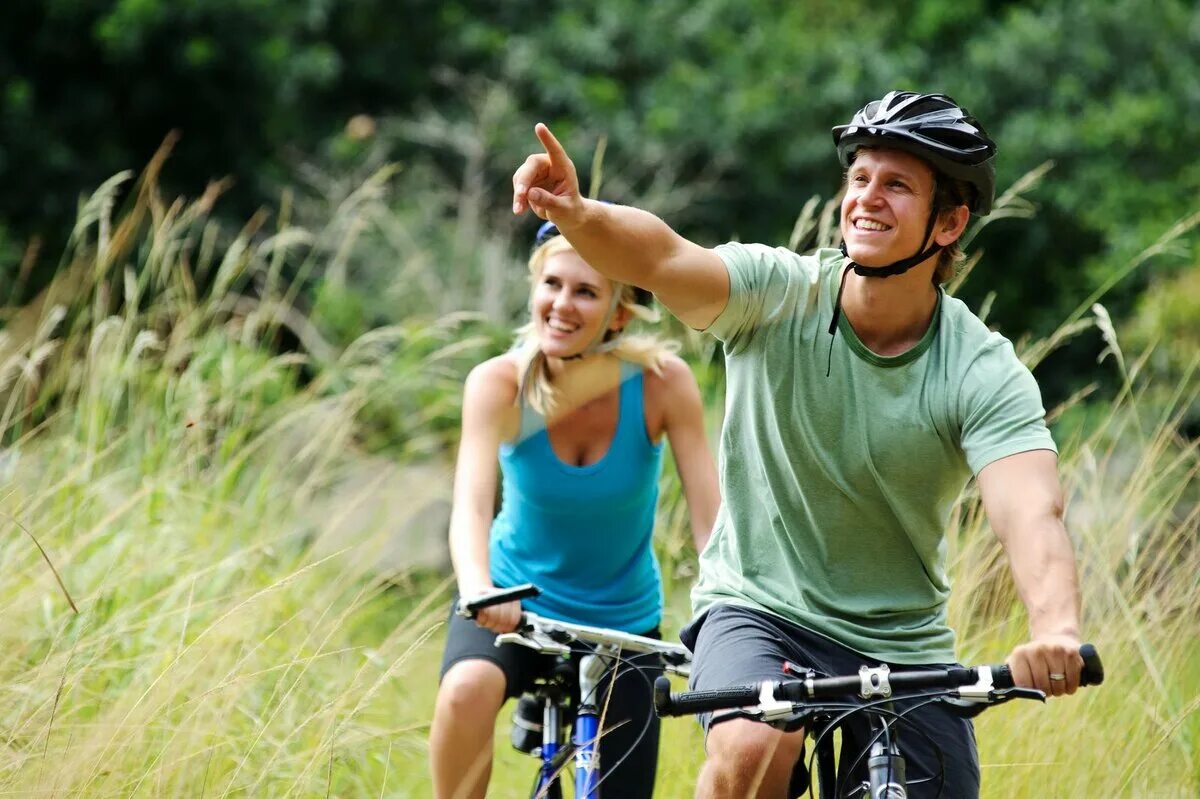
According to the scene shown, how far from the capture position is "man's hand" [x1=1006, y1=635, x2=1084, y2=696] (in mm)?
2240

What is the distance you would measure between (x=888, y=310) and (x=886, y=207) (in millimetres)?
205

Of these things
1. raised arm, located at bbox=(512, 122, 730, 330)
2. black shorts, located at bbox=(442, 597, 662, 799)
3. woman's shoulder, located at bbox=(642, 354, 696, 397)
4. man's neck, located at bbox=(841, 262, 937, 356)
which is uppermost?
raised arm, located at bbox=(512, 122, 730, 330)

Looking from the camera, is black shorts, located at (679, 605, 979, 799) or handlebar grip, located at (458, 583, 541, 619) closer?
black shorts, located at (679, 605, 979, 799)

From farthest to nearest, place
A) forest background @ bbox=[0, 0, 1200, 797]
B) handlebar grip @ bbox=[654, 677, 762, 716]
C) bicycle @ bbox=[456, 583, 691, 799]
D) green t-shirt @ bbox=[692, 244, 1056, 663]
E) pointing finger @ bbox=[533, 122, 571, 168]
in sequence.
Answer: forest background @ bbox=[0, 0, 1200, 797]
bicycle @ bbox=[456, 583, 691, 799]
green t-shirt @ bbox=[692, 244, 1056, 663]
pointing finger @ bbox=[533, 122, 571, 168]
handlebar grip @ bbox=[654, 677, 762, 716]

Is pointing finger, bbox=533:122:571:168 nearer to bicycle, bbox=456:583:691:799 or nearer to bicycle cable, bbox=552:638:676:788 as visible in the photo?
bicycle, bbox=456:583:691:799

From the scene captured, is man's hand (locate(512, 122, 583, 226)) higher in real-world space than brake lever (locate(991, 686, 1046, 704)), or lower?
higher

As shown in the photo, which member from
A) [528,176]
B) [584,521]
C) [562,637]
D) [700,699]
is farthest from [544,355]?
[700,699]

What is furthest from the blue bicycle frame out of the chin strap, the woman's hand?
the chin strap

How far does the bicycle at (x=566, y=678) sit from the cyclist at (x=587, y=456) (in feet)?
0.49

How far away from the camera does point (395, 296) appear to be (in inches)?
505

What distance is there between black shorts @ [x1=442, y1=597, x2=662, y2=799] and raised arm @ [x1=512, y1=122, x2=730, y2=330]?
1080mm

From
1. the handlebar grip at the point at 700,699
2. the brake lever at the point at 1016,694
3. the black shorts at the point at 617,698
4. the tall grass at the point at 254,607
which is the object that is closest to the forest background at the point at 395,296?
the tall grass at the point at 254,607

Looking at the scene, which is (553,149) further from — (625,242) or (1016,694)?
(1016,694)

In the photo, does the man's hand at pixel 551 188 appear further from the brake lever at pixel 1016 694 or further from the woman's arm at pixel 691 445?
the woman's arm at pixel 691 445
